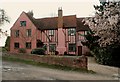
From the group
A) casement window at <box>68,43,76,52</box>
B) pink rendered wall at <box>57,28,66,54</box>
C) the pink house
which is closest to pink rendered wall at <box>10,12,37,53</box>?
the pink house

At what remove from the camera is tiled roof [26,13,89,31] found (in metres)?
52.6

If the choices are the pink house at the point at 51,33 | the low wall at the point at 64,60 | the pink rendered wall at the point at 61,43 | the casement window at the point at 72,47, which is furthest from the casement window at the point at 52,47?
the low wall at the point at 64,60

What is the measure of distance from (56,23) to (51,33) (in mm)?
2929

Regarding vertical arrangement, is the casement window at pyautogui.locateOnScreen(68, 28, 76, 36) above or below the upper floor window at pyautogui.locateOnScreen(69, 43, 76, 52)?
above

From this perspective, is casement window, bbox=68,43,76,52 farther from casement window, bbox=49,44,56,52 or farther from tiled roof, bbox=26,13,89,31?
casement window, bbox=49,44,56,52

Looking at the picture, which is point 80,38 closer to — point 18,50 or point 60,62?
point 18,50

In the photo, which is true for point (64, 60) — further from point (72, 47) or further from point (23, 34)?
point (23, 34)

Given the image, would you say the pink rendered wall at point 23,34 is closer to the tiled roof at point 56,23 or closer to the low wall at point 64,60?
the tiled roof at point 56,23

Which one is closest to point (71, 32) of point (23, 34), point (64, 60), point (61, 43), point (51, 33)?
point (61, 43)

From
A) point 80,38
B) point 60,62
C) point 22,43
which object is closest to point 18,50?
point 22,43

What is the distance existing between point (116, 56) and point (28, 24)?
102 feet

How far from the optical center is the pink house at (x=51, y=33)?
51791 mm

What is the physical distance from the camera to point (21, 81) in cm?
1886

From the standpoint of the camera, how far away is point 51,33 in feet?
180
